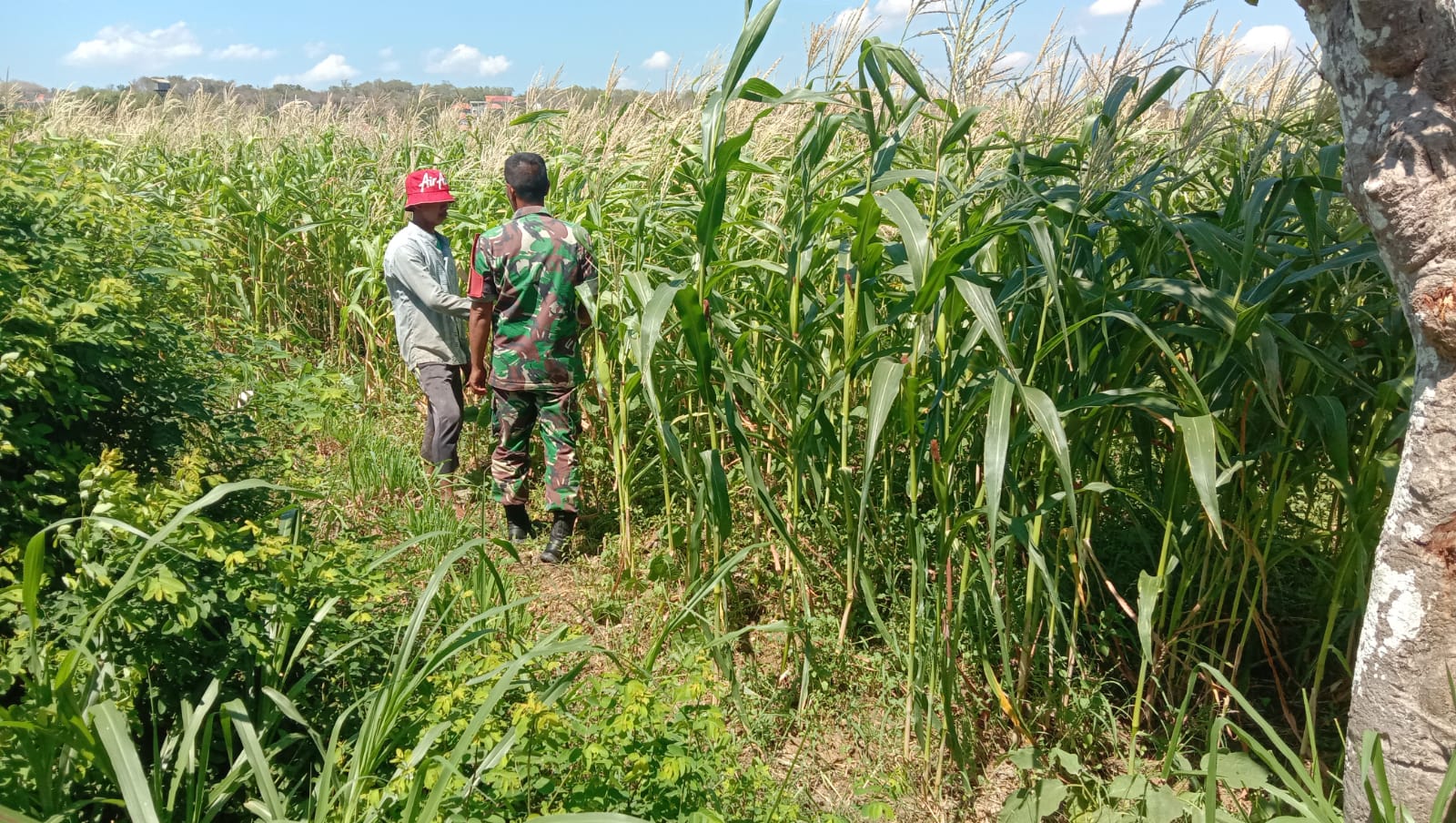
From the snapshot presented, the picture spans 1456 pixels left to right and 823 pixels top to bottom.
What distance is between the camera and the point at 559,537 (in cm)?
445

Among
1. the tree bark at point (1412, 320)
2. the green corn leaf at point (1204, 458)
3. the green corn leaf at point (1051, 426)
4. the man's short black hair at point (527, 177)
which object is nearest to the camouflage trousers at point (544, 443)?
the man's short black hair at point (527, 177)

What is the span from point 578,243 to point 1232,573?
9.38 feet

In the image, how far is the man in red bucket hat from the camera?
4906mm

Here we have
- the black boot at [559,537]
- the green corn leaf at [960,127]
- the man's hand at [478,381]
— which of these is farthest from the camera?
the man's hand at [478,381]

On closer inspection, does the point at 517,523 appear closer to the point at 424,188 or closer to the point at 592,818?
the point at 424,188

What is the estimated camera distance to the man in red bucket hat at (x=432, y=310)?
4906 millimetres

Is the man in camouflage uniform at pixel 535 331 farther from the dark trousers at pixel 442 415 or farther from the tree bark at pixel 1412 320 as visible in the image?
the tree bark at pixel 1412 320

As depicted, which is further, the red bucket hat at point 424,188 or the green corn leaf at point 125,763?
the red bucket hat at point 424,188

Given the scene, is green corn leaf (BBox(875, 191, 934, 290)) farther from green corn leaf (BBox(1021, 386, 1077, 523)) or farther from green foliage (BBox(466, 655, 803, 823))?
green foliage (BBox(466, 655, 803, 823))

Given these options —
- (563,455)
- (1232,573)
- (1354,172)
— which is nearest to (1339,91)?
(1354,172)

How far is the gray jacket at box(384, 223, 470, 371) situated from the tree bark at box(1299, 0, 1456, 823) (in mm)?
3865

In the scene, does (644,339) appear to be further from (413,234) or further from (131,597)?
(413,234)

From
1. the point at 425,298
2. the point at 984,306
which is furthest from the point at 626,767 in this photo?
the point at 425,298

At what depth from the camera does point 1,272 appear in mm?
2688
